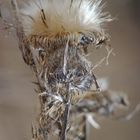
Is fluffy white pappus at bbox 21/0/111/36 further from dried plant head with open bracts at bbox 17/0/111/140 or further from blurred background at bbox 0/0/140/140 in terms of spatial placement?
blurred background at bbox 0/0/140/140

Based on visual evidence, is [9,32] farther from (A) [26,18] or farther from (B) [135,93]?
(B) [135,93]

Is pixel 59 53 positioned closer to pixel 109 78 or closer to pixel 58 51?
pixel 58 51

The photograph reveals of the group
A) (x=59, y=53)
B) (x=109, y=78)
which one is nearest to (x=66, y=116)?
(x=59, y=53)

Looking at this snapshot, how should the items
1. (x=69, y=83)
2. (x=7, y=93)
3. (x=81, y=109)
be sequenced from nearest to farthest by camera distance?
(x=69, y=83)
(x=81, y=109)
(x=7, y=93)

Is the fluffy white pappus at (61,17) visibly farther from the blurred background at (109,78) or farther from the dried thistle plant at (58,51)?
the blurred background at (109,78)

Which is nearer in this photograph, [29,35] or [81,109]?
[29,35]

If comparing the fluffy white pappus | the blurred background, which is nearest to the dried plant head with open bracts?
the fluffy white pappus

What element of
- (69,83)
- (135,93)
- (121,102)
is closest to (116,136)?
(135,93)
